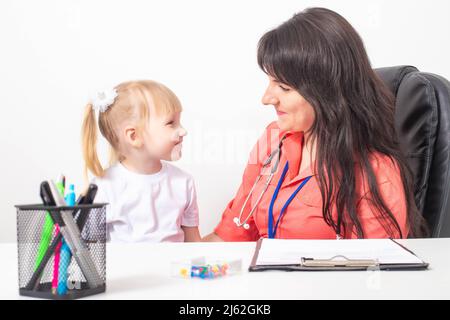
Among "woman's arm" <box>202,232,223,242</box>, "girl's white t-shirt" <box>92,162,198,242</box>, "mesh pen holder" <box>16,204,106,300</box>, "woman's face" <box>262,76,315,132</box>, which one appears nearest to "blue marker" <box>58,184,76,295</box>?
"mesh pen holder" <box>16,204,106,300</box>

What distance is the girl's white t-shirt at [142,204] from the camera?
1.78 meters

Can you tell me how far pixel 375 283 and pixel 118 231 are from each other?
98 cm

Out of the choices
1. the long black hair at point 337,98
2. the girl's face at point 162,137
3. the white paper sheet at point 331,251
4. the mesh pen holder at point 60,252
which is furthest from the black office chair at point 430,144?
the mesh pen holder at point 60,252

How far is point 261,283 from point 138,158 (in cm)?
94

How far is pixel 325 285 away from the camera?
93 cm

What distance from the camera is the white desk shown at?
878 mm

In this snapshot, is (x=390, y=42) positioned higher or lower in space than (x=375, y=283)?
higher

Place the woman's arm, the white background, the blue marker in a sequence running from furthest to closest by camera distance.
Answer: the white background → the woman's arm → the blue marker

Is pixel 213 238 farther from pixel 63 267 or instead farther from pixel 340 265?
pixel 63 267

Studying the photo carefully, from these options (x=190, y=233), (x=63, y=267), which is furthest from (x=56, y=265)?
(x=190, y=233)

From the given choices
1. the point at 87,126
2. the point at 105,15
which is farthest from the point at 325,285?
the point at 105,15

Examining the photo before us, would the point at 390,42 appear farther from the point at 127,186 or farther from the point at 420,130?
the point at 127,186

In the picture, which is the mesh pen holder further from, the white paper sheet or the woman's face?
the woman's face

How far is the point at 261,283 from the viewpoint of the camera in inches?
37.6
